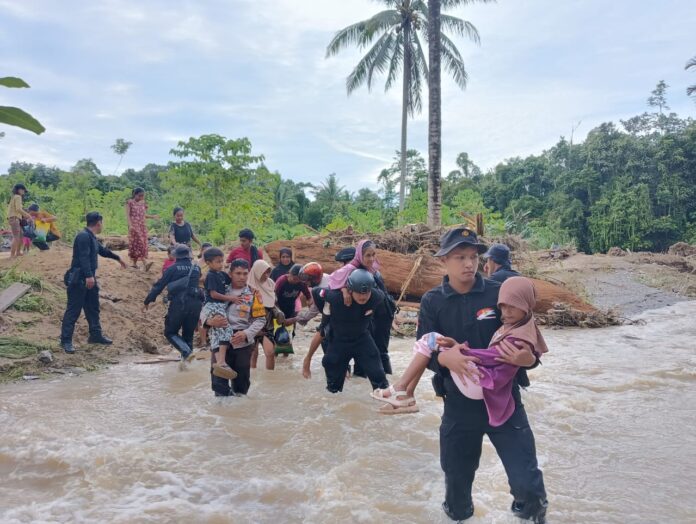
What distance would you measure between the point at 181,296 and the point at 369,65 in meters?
20.4

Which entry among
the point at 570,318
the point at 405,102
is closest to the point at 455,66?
the point at 405,102

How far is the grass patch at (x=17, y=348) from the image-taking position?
21.9ft

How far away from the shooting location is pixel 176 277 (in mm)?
6355

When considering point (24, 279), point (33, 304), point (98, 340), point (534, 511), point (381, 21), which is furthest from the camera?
point (381, 21)

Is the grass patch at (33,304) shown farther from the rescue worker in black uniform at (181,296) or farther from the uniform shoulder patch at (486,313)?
the uniform shoulder patch at (486,313)

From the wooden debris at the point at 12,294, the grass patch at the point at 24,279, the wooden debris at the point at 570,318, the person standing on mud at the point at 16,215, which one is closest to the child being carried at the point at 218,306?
the wooden debris at the point at 12,294

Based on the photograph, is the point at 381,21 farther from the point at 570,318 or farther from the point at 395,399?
the point at 395,399

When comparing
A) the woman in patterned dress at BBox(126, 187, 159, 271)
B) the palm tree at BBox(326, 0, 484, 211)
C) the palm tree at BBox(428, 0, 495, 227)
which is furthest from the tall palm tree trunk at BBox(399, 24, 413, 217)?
the woman in patterned dress at BBox(126, 187, 159, 271)

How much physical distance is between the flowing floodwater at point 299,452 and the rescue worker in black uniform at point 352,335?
50 centimetres

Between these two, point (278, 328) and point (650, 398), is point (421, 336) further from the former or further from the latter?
point (650, 398)

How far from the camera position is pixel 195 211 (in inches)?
663

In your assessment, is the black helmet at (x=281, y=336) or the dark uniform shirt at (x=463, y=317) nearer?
the dark uniform shirt at (x=463, y=317)

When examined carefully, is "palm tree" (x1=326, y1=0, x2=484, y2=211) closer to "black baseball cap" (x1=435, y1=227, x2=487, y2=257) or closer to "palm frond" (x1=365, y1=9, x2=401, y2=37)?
"palm frond" (x1=365, y1=9, x2=401, y2=37)

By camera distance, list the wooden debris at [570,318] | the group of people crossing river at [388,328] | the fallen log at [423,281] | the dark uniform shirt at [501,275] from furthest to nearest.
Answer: the fallen log at [423,281]
the wooden debris at [570,318]
the dark uniform shirt at [501,275]
the group of people crossing river at [388,328]
